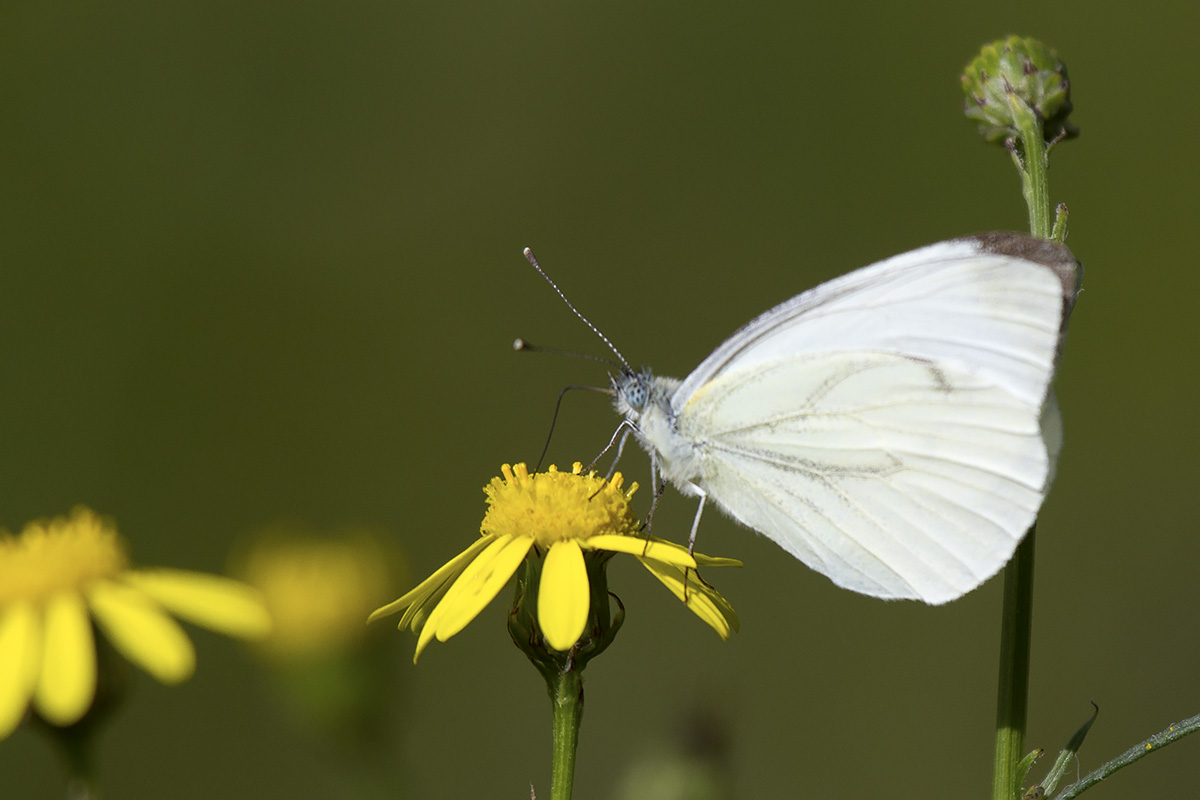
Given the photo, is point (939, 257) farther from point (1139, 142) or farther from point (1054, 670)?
point (1139, 142)

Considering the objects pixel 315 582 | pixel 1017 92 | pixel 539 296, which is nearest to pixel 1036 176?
pixel 1017 92

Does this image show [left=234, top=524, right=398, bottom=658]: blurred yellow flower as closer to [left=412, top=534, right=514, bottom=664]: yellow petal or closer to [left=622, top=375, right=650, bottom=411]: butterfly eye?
[left=412, top=534, right=514, bottom=664]: yellow petal

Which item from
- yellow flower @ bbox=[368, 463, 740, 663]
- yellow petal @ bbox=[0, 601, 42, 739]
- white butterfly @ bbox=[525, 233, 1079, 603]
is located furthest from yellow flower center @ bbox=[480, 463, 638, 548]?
yellow petal @ bbox=[0, 601, 42, 739]

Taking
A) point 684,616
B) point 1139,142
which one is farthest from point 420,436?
point 1139,142

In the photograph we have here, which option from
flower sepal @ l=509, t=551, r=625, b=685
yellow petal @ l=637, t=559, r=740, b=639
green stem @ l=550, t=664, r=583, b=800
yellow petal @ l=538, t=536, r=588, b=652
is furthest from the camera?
yellow petal @ l=637, t=559, r=740, b=639

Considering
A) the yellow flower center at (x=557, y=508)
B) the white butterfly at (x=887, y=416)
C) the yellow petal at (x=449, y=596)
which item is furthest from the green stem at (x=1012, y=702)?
the yellow petal at (x=449, y=596)

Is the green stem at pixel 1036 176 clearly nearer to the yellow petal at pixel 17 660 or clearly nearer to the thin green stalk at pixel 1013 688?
the thin green stalk at pixel 1013 688
